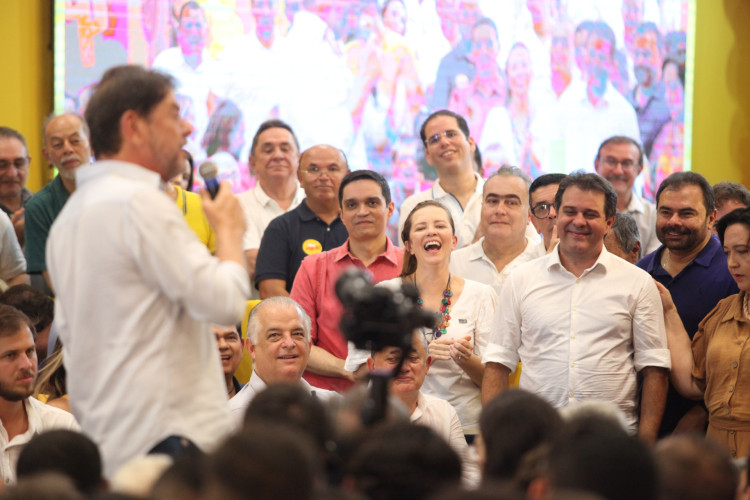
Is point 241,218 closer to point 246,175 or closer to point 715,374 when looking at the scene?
point 715,374

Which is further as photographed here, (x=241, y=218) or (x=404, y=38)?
(x=404, y=38)

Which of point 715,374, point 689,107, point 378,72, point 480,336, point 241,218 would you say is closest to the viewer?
point 241,218

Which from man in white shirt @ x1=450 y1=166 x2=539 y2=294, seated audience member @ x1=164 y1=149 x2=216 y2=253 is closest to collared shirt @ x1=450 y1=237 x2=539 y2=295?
man in white shirt @ x1=450 y1=166 x2=539 y2=294

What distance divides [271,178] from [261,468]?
12.2ft

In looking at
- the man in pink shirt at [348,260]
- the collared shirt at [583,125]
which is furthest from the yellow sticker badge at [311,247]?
the collared shirt at [583,125]

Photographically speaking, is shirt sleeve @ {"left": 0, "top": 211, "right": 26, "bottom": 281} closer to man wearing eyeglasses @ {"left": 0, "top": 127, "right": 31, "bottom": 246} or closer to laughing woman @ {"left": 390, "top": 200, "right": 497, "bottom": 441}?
man wearing eyeglasses @ {"left": 0, "top": 127, "right": 31, "bottom": 246}

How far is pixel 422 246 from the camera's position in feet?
13.5

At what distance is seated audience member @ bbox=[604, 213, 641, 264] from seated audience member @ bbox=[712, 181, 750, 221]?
2.20ft

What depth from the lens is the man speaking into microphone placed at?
2133 mm

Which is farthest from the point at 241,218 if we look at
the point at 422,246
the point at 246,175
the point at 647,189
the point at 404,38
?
the point at 647,189

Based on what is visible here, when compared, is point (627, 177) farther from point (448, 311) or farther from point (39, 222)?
point (39, 222)

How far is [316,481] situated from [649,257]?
114 inches

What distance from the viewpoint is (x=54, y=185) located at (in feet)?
15.6

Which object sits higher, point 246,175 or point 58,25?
point 58,25
